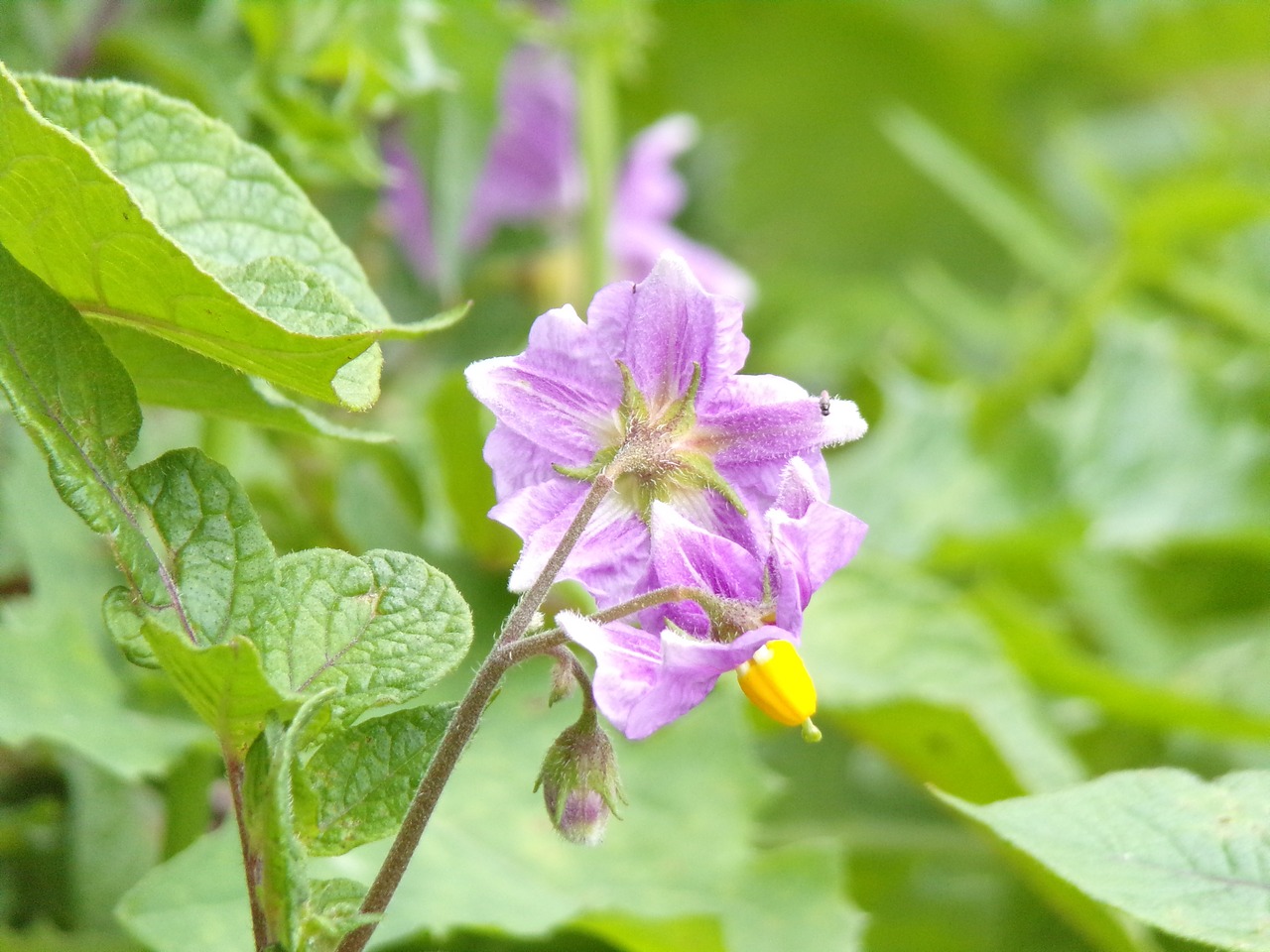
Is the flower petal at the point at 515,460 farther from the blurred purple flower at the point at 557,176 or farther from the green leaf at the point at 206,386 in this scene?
the blurred purple flower at the point at 557,176

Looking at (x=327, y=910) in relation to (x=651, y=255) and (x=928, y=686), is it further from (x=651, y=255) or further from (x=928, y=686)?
(x=651, y=255)

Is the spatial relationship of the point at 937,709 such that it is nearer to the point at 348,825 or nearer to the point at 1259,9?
the point at 348,825

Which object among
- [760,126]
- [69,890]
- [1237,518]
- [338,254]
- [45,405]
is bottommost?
[69,890]

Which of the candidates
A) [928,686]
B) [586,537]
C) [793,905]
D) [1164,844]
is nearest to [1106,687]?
[928,686]

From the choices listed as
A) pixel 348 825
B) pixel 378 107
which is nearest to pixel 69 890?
pixel 348 825

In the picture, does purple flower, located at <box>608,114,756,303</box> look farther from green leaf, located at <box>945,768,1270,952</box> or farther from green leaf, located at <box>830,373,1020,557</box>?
green leaf, located at <box>945,768,1270,952</box>
